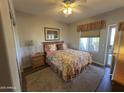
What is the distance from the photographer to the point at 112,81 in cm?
230

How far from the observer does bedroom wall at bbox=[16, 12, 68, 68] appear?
126 inches

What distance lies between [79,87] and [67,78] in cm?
43

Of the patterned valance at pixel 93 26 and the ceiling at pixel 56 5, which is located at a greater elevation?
the ceiling at pixel 56 5

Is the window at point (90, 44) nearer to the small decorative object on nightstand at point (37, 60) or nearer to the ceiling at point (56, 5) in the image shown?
the ceiling at point (56, 5)

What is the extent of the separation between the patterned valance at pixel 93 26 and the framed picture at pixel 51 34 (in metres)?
1.37

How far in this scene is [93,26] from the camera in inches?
147

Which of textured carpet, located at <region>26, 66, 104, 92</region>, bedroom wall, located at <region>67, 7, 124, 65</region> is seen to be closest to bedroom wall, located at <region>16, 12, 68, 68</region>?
textured carpet, located at <region>26, 66, 104, 92</region>

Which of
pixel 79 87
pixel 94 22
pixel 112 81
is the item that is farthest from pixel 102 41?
pixel 79 87

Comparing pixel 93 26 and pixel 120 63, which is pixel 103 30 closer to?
pixel 93 26

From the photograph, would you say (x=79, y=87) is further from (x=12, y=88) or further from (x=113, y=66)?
(x=12, y=88)

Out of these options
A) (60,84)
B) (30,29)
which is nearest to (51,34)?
(30,29)

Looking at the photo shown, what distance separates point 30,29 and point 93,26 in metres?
3.19

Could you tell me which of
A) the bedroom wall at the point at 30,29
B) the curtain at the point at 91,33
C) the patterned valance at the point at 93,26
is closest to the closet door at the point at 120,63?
the patterned valance at the point at 93,26

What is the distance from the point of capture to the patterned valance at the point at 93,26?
340 centimetres
